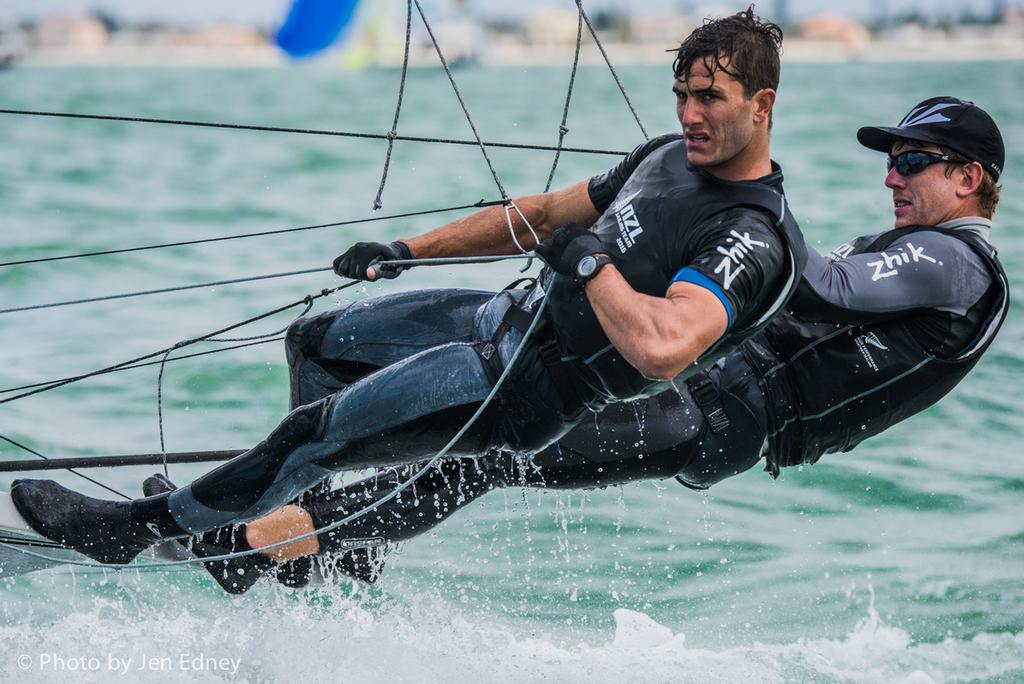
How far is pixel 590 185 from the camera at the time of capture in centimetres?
370

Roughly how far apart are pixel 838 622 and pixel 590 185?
1.93 meters

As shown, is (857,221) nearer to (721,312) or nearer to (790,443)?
(790,443)

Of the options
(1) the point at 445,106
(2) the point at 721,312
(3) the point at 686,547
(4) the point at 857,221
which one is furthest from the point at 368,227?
(1) the point at 445,106

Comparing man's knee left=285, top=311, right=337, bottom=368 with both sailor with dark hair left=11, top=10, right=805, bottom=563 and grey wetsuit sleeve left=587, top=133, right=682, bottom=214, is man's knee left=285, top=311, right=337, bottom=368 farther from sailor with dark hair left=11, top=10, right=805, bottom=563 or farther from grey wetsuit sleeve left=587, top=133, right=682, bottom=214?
grey wetsuit sleeve left=587, top=133, right=682, bottom=214

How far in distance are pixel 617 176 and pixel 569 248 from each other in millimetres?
652

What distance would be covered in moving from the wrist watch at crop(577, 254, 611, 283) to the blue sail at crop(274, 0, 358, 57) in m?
34.2

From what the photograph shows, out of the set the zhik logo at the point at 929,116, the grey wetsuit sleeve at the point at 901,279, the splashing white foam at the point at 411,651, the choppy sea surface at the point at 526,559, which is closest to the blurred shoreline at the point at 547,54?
the choppy sea surface at the point at 526,559

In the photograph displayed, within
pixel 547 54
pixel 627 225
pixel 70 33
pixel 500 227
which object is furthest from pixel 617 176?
pixel 547 54

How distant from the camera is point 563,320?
318 centimetres

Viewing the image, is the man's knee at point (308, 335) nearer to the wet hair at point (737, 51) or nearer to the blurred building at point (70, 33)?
the wet hair at point (737, 51)

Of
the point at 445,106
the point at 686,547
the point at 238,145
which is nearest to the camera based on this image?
the point at 686,547

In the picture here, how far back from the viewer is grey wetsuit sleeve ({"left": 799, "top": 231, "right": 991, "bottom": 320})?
340cm

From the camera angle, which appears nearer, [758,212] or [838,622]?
[758,212]

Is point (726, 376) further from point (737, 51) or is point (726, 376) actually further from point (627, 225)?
point (737, 51)
